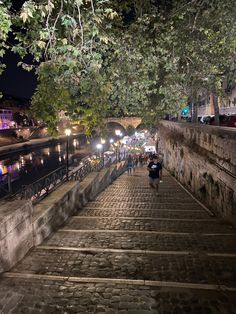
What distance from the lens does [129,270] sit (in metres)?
5.05

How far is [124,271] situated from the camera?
5.02 metres

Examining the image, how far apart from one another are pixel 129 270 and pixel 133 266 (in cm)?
17

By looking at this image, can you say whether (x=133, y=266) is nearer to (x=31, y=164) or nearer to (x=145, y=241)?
(x=145, y=241)

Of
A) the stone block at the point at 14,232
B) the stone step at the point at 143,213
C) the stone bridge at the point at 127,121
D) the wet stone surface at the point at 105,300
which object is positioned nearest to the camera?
the wet stone surface at the point at 105,300

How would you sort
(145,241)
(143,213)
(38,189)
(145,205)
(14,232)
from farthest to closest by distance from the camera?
(145,205) → (143,213) → (38,189) → (145,241) → (14,232)

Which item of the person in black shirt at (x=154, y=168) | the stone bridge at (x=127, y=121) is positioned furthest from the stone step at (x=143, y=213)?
the stone bridge at (x=127, y=121)

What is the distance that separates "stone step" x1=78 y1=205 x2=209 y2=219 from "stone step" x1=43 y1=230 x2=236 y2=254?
2028 mm

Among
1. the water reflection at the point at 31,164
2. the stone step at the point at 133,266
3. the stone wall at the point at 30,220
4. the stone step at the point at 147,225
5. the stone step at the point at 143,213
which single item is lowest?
the water reflection at the point at 31,164

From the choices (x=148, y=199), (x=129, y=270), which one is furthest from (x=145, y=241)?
(x=148, y=199)

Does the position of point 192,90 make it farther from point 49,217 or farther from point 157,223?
point 49,217

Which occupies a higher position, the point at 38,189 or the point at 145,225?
the point at 38,189

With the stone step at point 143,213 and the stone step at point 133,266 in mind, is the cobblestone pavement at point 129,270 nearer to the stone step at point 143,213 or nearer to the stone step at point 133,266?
the stone step at point 133,266

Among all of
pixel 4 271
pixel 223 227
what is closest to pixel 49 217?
pixel 4 271

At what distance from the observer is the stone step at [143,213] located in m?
9.06
